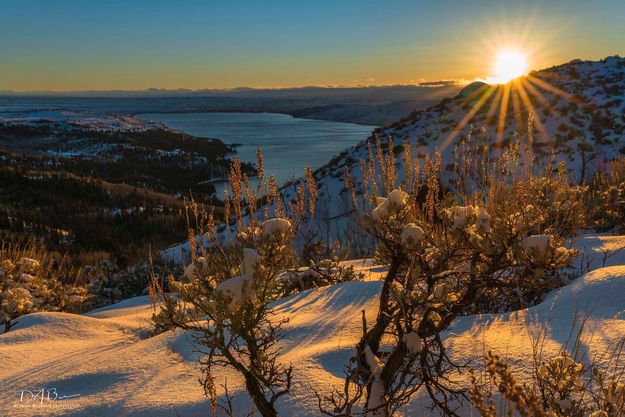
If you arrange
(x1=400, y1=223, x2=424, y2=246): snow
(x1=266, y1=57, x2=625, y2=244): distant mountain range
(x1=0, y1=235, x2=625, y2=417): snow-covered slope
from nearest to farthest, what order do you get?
(x1=400, y1=223, x2=424, y2=246): snow < (x1=0, y1=235, x2=625, y2=417): snow-covered slope < (x1=266, y1=57, x2=625, y2=244): distant mountain range

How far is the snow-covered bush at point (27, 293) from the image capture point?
4.15 meters

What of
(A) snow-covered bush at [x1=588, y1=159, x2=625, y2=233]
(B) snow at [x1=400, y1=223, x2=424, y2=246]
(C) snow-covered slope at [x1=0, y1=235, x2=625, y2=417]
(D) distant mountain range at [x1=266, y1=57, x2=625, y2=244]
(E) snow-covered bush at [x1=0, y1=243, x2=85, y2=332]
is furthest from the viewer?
(D) distant mountain range at [x1=266, y1=57, x2=625, y2=244]

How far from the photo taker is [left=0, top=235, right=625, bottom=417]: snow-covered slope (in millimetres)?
1983

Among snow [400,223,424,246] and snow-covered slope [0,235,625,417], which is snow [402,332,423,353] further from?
snow-covered slope [0,235,625,417]

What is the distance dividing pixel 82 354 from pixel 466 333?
2.39 metres

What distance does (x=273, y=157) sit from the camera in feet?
104

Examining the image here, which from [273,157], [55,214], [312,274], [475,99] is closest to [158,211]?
[55,214]

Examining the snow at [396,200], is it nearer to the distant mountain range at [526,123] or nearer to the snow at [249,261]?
the snow at [249,261]

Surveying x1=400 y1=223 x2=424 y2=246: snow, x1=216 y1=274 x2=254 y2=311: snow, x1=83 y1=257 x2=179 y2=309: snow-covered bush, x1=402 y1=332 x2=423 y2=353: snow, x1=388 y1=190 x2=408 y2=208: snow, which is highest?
x1=388 y1=190 x2=408 y2=208: snow

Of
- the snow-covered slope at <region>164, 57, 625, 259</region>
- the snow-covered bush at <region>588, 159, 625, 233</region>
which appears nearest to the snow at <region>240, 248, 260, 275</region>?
the snow-covered bush at <region>588, 159, 625, 233</region>

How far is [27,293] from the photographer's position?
15.2 feet

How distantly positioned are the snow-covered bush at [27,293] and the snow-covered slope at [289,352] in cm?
89

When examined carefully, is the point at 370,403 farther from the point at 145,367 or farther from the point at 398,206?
the point at 145,367

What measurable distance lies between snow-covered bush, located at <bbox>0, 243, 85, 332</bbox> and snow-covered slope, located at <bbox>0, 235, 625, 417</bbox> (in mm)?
892
